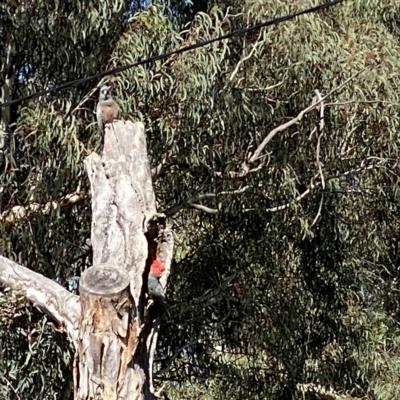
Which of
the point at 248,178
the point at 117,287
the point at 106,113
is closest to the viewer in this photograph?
the point at 117,287

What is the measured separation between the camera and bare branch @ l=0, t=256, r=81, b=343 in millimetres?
3123

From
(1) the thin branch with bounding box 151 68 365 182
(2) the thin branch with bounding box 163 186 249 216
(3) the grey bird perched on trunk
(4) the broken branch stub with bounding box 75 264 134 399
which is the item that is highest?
(3) the grey bird perched on trunk

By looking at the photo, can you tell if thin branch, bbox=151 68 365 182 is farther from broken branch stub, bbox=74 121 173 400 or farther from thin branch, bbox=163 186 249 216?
broken branch stub, bbox=74 121 173 400

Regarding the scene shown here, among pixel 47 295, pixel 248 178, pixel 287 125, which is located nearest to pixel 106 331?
pixel 47 295

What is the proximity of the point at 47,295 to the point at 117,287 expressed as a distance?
58cm

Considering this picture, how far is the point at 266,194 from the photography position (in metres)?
5.78

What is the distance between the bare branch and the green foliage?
149cm

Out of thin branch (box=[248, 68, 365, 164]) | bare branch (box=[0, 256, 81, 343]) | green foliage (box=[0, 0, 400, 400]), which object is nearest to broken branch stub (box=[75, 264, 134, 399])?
bare branch (box=[0, 256, 81, 343])

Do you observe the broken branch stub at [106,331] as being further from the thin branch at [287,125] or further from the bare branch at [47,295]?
the thin branch at [287,125]

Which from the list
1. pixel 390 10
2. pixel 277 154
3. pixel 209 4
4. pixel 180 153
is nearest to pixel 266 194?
pixel 277 154

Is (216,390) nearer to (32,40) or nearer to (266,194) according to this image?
(266,194)

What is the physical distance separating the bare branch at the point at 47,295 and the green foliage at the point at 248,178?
1495mm

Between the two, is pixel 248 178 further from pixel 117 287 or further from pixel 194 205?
pixel 117 287

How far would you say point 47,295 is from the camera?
3.35 m
